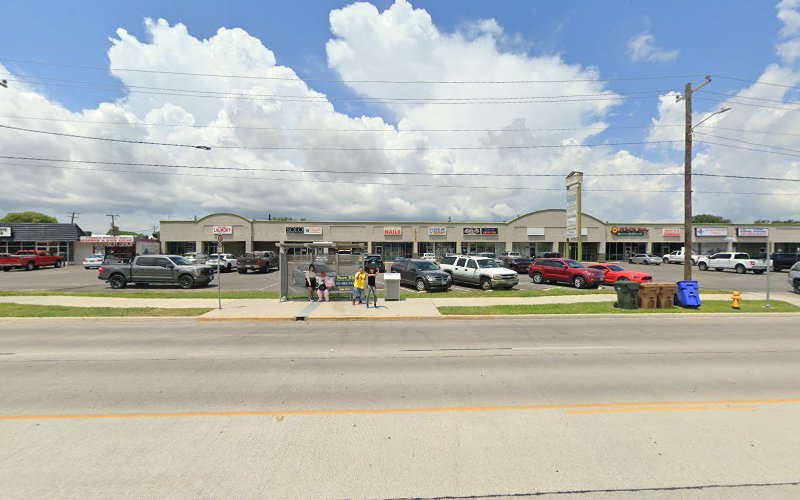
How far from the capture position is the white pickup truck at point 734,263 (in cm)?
3133

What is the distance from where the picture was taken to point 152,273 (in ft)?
64.2

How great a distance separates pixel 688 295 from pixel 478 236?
125 ft

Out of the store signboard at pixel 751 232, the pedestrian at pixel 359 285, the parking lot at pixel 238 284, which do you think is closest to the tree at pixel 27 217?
the parking lot at pixel 238 284

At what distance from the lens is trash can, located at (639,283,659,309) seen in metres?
13.4

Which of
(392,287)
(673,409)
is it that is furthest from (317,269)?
(673,409)

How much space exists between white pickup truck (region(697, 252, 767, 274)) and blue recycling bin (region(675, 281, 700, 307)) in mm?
25052

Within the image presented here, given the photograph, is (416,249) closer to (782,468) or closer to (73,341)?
(73,341)

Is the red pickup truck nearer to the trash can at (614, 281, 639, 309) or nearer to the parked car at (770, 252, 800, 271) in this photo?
the trash can at (614, 281, 639, 309)

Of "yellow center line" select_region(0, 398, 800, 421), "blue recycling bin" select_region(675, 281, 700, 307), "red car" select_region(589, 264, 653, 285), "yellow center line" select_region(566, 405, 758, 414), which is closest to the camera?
"yellow center line" select_region(0, 398, 800, 421)

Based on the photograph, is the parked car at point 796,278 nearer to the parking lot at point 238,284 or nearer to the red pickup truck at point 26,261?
the parking lot at point 238,284

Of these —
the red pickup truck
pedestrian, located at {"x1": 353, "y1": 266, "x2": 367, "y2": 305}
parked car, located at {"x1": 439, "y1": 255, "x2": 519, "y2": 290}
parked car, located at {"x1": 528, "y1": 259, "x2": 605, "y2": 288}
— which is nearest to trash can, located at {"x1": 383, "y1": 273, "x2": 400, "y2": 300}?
pedestrian, located at {"x1": 353, "y1": 266, "x2": 367, "y2": 305}

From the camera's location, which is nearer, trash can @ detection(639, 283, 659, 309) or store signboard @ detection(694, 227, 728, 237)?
trash can @ detection(639, 283, 659, 309)

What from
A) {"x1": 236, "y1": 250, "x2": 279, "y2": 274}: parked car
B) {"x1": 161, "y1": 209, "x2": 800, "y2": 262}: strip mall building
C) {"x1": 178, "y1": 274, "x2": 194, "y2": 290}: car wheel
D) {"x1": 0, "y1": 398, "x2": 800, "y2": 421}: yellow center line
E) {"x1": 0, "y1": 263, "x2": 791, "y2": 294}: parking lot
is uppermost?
{"x1": 161, "y1": 209, "x2": 800, "y2": 262}: strip mall building

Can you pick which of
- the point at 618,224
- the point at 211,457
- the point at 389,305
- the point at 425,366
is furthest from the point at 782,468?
the point at 618,224
